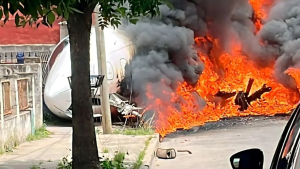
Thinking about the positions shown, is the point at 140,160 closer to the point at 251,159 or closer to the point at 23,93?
the point at 23,93

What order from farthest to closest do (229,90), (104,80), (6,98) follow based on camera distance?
(229,90), (104,80), (6,98)

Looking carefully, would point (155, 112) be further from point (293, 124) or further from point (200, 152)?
point (293, 124)

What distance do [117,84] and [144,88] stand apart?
39.2 inches

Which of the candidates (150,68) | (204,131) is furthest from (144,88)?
(204,131)

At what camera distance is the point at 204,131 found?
12477 mm

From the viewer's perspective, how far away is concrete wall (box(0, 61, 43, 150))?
9758mm

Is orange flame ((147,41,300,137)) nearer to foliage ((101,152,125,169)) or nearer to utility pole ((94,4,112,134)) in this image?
utility pole ((94,4,112,134))

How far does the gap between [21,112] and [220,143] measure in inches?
170

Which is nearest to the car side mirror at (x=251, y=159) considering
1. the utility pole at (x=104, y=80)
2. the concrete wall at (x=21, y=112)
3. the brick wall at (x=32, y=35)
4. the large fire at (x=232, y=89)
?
the concrete wall at (x=21, y=112)

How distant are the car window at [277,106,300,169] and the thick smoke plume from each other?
10350 mm

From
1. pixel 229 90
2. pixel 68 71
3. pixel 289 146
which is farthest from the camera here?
pixel 229 90

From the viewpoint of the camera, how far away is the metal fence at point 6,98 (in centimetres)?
993

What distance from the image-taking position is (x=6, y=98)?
10.1 metres

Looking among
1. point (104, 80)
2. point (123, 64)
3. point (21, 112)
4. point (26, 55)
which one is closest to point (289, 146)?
point (104, 80)
